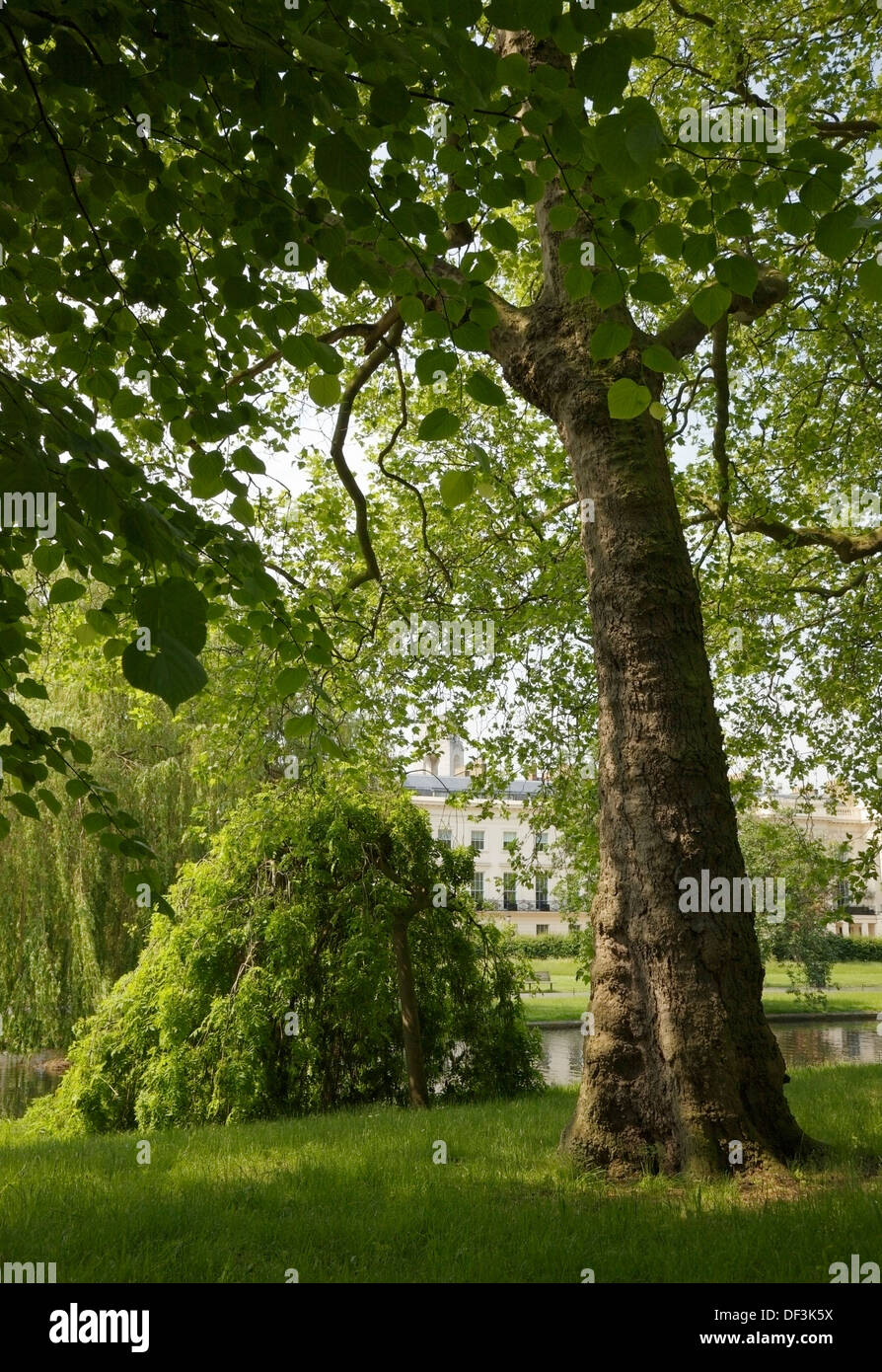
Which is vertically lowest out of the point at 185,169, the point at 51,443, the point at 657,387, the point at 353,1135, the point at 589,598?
the point at 353,1135

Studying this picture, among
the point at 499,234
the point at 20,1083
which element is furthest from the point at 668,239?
the point at 20,1083

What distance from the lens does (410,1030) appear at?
10.5 metres

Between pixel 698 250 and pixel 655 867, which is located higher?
pixel 698 250

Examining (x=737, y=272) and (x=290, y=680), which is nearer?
(x=737, y=272)

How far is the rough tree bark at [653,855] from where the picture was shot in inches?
205

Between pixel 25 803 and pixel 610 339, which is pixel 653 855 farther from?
pixel 610 339

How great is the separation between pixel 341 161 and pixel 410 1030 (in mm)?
9399

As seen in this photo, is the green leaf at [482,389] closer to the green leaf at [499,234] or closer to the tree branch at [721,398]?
the green leaf at [499,234]

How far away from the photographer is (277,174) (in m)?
3.17

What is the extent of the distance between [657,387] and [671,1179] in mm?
5013

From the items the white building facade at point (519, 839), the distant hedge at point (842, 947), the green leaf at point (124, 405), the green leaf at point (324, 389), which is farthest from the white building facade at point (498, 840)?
the green leaf at point (324, 389)
